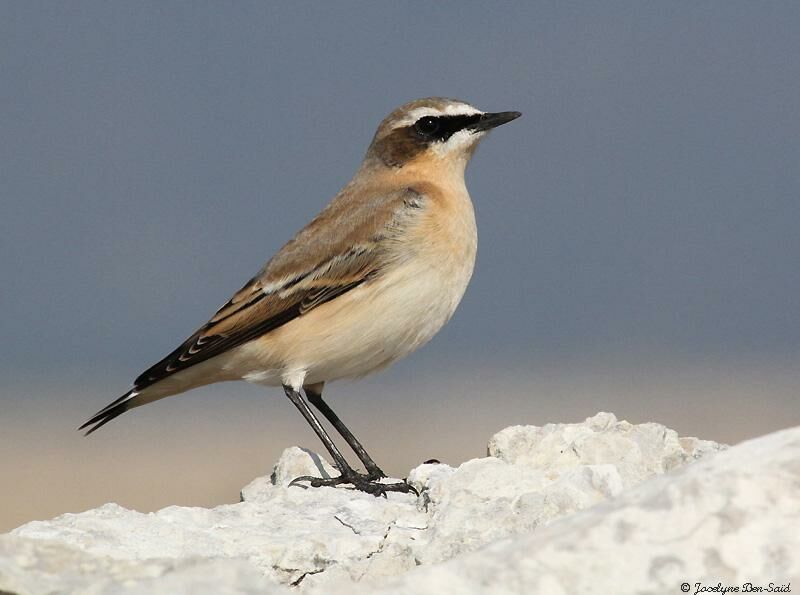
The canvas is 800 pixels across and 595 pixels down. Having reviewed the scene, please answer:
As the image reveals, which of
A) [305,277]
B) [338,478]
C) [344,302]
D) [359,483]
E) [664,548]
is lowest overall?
[664,548]

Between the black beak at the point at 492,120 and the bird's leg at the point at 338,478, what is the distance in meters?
2.28

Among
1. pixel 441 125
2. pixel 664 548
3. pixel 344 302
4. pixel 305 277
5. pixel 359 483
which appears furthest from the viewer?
pixel 441 125

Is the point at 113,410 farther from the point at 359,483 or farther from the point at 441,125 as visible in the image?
the point at 441,125

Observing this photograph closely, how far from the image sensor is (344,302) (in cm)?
951

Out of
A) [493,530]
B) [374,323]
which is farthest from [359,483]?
[493,530]

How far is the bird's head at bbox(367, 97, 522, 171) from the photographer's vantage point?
1054 cm

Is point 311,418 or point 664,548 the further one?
point 311,418

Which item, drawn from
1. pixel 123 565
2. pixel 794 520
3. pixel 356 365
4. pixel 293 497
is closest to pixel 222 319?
pixel 356 365

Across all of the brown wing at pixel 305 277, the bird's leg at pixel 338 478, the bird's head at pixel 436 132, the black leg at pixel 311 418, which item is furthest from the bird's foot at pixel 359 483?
the bird's head at pixel 436 132

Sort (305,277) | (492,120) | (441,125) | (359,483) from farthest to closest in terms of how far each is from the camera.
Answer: (441,125) → (492,120) → (305,277) → (359,483)

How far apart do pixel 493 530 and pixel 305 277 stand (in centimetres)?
371

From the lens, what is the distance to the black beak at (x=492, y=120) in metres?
10.4

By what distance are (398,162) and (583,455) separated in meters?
3.74

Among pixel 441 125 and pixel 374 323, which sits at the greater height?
pixel 441 125
